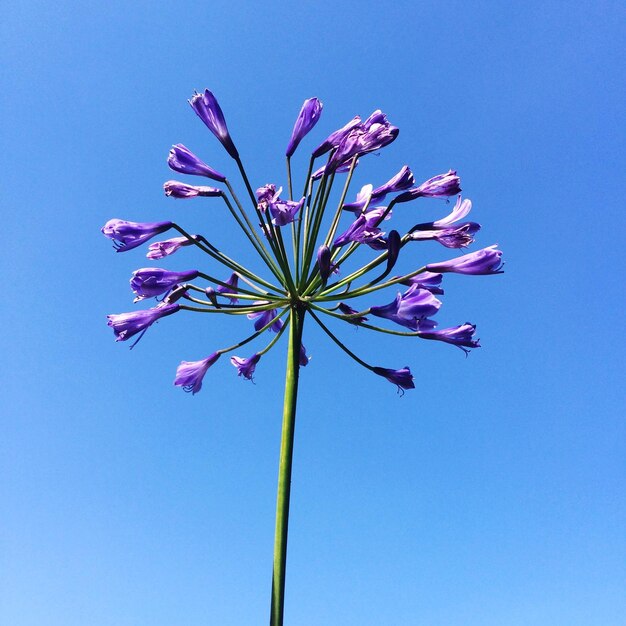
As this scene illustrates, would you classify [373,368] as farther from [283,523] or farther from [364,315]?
[283,523]

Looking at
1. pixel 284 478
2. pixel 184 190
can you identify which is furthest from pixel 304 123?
pixel 284 478

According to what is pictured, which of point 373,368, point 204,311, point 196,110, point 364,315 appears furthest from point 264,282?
point 196,110

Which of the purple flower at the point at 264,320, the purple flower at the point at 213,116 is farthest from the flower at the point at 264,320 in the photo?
the purple flower at the point at 213,116

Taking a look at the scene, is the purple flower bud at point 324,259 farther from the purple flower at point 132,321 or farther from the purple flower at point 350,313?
the purple flower at point 132,321

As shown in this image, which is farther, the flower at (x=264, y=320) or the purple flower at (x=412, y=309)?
the flower at (x=264, y=320)

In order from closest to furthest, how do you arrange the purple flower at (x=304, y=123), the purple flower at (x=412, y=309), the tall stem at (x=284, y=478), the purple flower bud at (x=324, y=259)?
1. the tall stem at (x=284, y=478)
2. the purple flower bud at (x=324, y=259)
3. the purple flower at (x=412, y=309)
4. the purple flower at (x=304, y=123)

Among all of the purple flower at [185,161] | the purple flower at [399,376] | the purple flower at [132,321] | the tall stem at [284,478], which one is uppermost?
the purple flower at [185,161]
